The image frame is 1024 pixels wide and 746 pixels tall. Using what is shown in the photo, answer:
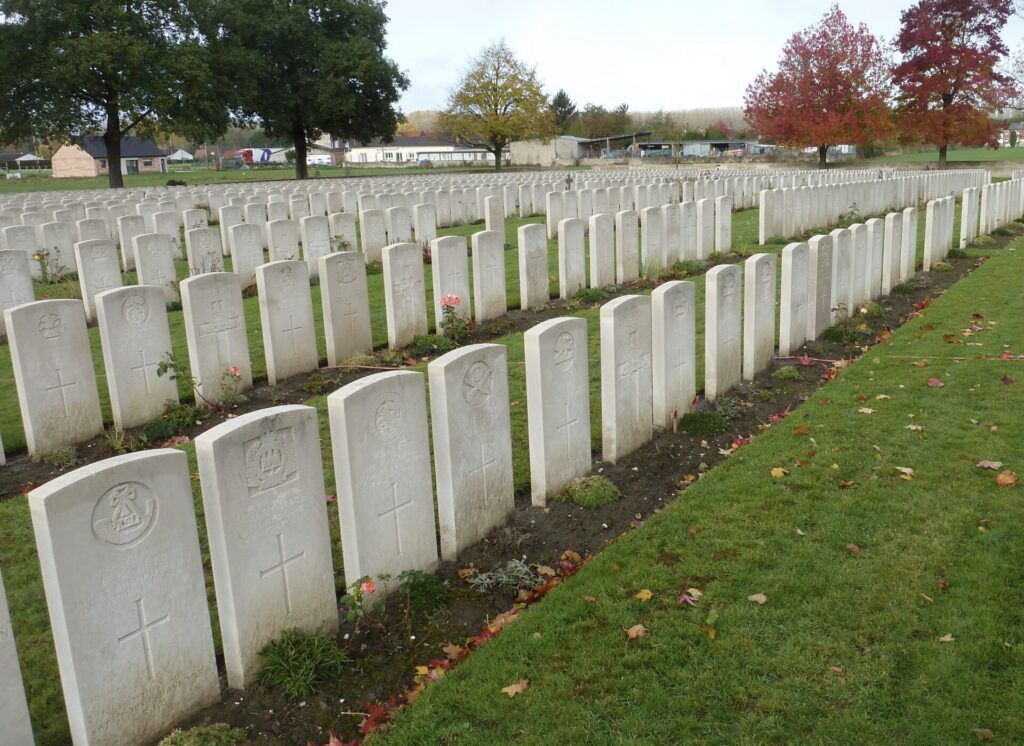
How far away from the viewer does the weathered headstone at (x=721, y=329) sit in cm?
691

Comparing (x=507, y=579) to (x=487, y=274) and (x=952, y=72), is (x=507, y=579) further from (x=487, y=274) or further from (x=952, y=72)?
(x=952, y=72)

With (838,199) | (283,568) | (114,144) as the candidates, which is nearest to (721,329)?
(283,568)

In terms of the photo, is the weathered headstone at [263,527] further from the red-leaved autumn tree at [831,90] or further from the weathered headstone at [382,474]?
the red-leaved autumn tree at [831,90]

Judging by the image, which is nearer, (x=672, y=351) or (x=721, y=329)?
(x=672, y=351)

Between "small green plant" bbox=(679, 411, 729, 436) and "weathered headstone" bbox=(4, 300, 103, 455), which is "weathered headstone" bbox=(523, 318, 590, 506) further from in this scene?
"weathered headstone" bbox=(4, 300, 103, 455)

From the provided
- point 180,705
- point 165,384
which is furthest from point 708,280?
point 180,705

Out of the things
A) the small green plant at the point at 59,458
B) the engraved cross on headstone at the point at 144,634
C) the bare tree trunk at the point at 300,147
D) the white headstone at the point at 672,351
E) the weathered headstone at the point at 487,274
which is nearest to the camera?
the engraved cross on headstone at the point at 144,634

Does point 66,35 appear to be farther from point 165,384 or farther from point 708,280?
point 708,280

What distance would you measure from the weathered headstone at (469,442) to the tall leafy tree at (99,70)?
3407 centimetres

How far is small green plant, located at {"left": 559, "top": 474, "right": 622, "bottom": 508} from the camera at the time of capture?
5.25m

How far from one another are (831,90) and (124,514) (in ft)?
143

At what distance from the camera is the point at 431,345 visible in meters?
8.92

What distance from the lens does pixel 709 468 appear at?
583 cm

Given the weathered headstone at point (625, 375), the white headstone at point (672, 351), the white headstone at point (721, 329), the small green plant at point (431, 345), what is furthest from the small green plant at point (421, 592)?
the small green plant at point (431, 345)
